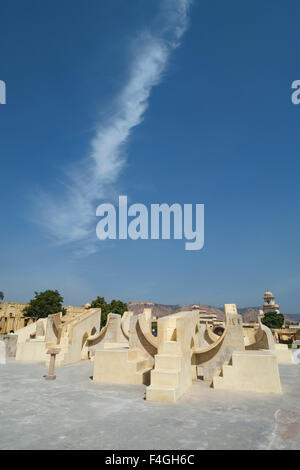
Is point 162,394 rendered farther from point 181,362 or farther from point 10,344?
point 10,344

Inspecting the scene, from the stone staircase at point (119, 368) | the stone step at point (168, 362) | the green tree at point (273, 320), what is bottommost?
the green tree at point (273, 320)

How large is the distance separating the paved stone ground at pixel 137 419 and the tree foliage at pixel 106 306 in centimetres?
2844

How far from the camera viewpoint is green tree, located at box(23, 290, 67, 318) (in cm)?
3969

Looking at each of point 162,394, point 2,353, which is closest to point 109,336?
point 2,353

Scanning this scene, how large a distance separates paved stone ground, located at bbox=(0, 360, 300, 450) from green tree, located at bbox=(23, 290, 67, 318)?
3313 centimetres

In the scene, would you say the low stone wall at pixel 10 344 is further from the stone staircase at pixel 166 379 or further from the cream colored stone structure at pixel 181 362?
the stone staircase at pixel 166 379

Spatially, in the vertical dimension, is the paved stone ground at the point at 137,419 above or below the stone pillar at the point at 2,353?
above

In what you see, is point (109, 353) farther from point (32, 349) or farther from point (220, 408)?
point (32, 349)

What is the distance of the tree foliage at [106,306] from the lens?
36.9m

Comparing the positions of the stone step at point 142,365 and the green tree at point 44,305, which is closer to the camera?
the stone step at point 142,365

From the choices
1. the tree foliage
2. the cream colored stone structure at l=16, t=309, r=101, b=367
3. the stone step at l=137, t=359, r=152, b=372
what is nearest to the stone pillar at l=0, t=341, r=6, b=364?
the cream colored stone structure at l=16, t=309, r=101, b=367

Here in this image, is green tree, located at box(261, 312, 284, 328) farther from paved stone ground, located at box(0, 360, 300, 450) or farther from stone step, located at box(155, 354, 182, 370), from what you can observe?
stone step, located at box(155, 354, 182, 370)

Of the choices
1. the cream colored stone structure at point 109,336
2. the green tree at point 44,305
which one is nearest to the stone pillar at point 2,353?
the cream colored stone structure at point 109,336
